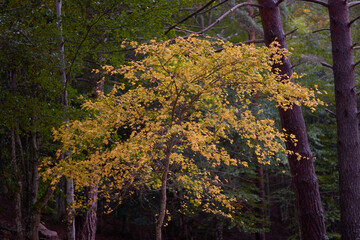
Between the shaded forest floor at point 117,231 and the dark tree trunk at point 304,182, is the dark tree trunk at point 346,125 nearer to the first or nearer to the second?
the dark tree trunk at point 304,182

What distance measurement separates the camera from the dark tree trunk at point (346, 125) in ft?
19.3

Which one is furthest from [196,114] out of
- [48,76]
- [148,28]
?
[48,76]

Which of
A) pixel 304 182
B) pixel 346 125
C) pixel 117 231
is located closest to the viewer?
pixel 304 182

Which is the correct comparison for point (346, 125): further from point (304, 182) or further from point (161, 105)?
point (161, 105)

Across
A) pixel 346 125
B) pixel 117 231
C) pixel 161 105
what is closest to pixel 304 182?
pixel 346 125

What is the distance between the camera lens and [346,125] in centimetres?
615

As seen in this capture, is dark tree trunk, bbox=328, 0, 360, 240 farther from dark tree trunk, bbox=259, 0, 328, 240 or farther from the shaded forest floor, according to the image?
the shaded forest floor

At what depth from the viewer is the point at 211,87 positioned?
485cm

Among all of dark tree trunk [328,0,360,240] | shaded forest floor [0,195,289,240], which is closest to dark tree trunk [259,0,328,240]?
dark tree trunk [328,0,360,240]

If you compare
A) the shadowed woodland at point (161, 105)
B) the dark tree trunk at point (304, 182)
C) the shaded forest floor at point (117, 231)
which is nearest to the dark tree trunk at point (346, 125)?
the shadowed woodland at point (161, 105)

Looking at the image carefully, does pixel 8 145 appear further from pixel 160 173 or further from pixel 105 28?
pixel 160 173

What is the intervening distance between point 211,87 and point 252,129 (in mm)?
831

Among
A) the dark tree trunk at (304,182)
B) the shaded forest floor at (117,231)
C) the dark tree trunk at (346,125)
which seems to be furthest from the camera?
the shaded forest floor at (117,231)

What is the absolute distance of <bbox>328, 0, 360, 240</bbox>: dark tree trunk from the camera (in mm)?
5872
